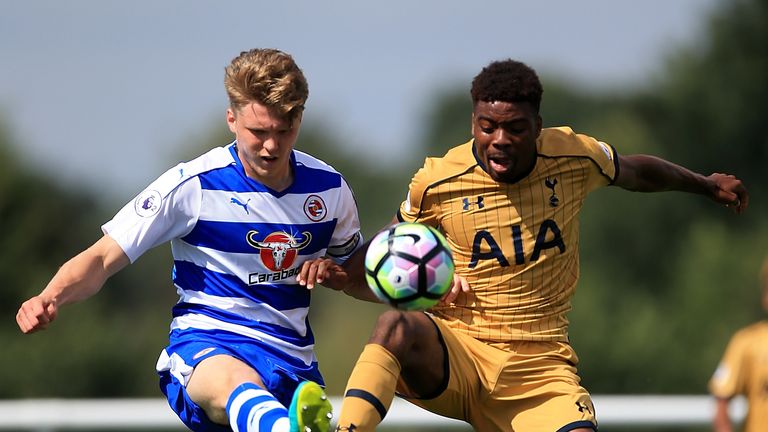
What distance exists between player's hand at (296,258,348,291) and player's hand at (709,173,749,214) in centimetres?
210

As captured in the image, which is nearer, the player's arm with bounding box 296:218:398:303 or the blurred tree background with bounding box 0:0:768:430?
the player's arm with bounding box 296:218:398:303

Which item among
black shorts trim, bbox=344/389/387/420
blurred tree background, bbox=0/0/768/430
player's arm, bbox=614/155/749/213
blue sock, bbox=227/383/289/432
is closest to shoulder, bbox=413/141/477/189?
player's arm, bbox=614/155/749/213

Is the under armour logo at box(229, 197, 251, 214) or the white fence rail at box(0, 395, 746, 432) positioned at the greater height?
the under armour logo at box(229, 197, 251, 214)

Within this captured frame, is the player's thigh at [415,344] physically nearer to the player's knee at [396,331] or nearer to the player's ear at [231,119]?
the player's knee at [396,331]

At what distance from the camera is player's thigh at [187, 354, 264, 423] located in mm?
6152

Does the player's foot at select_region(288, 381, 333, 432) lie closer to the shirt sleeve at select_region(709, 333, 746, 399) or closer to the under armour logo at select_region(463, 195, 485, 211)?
the under armour logo at select_region(463, 195, 485, 211)

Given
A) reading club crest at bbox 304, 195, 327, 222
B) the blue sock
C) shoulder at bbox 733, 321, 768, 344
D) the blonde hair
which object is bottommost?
shoulder at bbox 733, 321, 768, 344

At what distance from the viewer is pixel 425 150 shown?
59.2 metres

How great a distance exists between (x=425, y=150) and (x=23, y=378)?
108ft

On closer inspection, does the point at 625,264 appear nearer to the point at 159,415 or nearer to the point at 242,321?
the point at 159,415

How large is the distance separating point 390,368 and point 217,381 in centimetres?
83

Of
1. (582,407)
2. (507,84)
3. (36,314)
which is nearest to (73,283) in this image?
(36,314)

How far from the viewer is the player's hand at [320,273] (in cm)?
651

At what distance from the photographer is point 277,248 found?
6.70 metres
